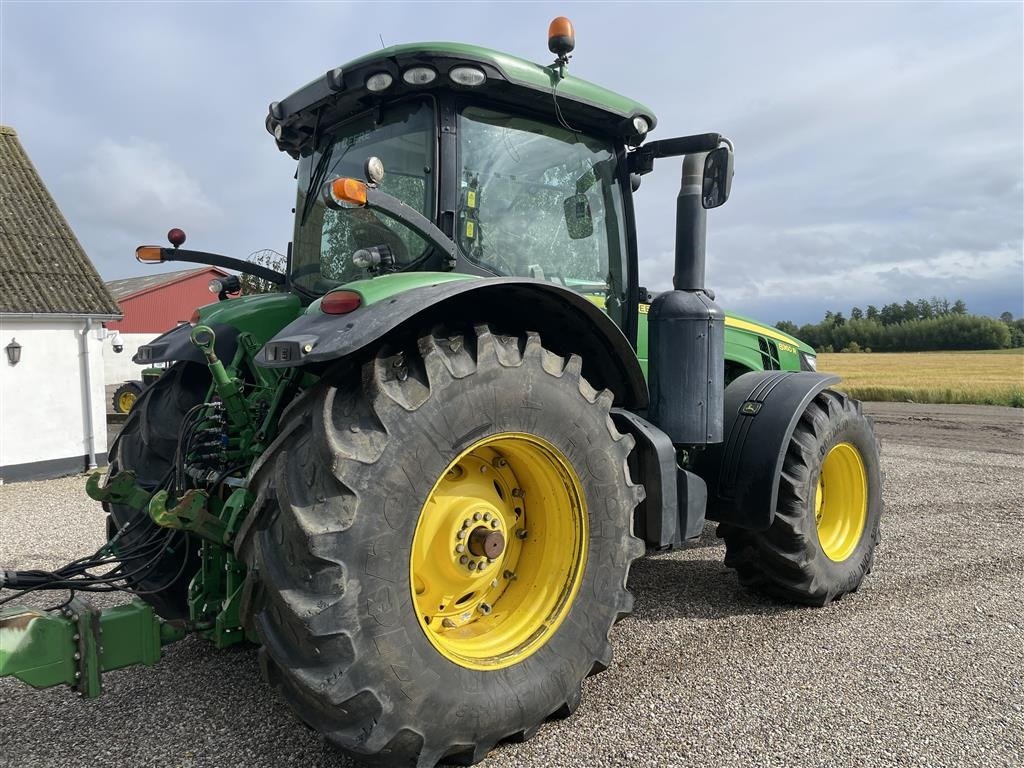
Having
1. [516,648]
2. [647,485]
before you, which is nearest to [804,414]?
[647,485]

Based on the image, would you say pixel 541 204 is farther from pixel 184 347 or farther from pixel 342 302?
pixel 184 347

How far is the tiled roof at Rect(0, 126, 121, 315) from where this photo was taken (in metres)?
9.97

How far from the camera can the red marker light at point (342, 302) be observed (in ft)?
7.95

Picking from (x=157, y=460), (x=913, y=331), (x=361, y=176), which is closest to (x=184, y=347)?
(x=157, y=460)

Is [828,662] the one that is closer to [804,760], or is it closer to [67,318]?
[804,760]

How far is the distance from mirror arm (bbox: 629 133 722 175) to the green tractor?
1 cm

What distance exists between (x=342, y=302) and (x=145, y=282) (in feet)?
119

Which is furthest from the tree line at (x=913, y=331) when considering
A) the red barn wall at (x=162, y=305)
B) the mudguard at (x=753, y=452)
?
the mudguard at (x=753, y=452)

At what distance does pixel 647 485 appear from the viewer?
128 inches

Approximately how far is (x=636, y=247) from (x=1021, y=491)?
642cm

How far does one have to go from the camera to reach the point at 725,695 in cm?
302

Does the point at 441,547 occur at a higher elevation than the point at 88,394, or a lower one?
higher

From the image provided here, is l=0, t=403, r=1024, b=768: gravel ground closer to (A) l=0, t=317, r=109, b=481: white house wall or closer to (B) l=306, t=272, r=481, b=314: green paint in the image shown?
(B) l=306, t=272, r=481, b=314: green paint

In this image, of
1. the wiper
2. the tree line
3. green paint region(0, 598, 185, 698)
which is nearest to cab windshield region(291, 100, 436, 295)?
the wiper
